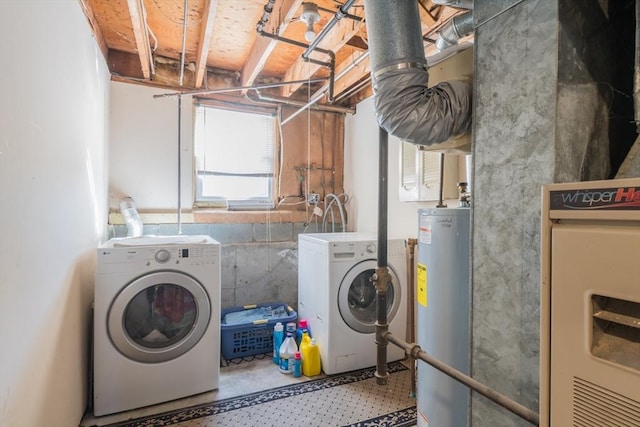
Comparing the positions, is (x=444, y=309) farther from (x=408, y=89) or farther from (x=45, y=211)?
(x=45, y=211)

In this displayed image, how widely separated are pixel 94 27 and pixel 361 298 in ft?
8.68

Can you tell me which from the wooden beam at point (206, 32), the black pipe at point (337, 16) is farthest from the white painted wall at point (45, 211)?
the black pipe at point (337, 16)

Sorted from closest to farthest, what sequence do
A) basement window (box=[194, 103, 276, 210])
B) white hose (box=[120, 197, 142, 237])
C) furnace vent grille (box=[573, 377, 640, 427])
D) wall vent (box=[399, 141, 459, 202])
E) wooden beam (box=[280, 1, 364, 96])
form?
furnace vent grille (box=[573, 377, 640, 427])
wooden beam (box=[280, 1, 364, 96])
wall vent (box=[399, 141, 459, 202])
white hose (box=[120, 197, 142, 237])
basement window (box=[194, 103, 276, 210])

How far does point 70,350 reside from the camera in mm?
1652

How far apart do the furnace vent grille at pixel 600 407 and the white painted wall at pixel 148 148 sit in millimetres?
2943

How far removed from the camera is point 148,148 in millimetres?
2867

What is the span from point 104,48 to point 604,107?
10.6ft

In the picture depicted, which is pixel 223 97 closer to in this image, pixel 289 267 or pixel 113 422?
pixel 289 267

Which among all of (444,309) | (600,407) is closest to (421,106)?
(444,309)

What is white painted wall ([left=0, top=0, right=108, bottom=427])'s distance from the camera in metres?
1.02

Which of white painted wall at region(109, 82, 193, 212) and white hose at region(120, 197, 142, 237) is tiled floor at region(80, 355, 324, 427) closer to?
white hose at region(120, 197, 142, 237)

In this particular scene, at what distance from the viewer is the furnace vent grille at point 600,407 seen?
21.3 inches

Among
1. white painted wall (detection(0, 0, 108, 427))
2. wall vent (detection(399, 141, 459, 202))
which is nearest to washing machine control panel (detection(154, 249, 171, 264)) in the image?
white painted wall (detection(0, 0, 108, 427))

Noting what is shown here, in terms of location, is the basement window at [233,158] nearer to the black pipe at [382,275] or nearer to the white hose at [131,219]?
the white hose at [131,219]
